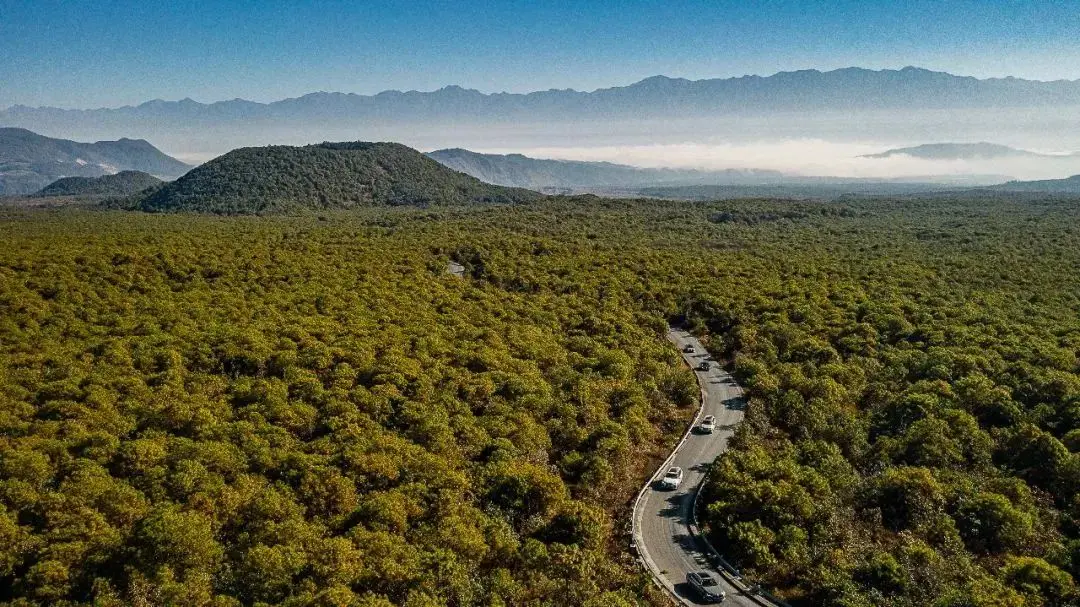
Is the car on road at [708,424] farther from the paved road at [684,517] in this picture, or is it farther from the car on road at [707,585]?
the car on road at [707,585]

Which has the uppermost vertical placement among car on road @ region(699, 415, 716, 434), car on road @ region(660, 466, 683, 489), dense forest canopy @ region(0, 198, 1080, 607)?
dense forest canopy @ region(0, 198, 1080, 607)

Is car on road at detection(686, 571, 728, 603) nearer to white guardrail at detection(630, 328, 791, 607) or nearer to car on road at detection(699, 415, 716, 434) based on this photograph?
white guardrail at detection(630, 328, 791, 607)

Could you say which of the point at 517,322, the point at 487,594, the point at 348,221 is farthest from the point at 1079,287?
the point at 348,221

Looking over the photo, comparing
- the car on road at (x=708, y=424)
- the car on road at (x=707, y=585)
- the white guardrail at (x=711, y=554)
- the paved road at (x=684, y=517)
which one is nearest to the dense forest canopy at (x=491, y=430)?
the white guardrail at (x=711, y=554)

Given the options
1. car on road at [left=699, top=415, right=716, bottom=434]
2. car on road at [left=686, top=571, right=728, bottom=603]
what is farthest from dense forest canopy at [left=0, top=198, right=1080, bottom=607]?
car on road at [left=686, top=571, right=728, bottom=603]

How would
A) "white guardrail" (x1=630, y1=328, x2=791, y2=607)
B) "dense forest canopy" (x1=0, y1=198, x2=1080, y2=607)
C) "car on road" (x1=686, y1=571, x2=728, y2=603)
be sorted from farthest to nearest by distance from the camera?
"white guardrail" (x1=630, y1=328, x2=791, y2=607) → "car on road" (x1=686, y1=571, x2=728, y2=603) → "dense forest canopy" (x1=0, y1=198, x2=1080, y2=607)
